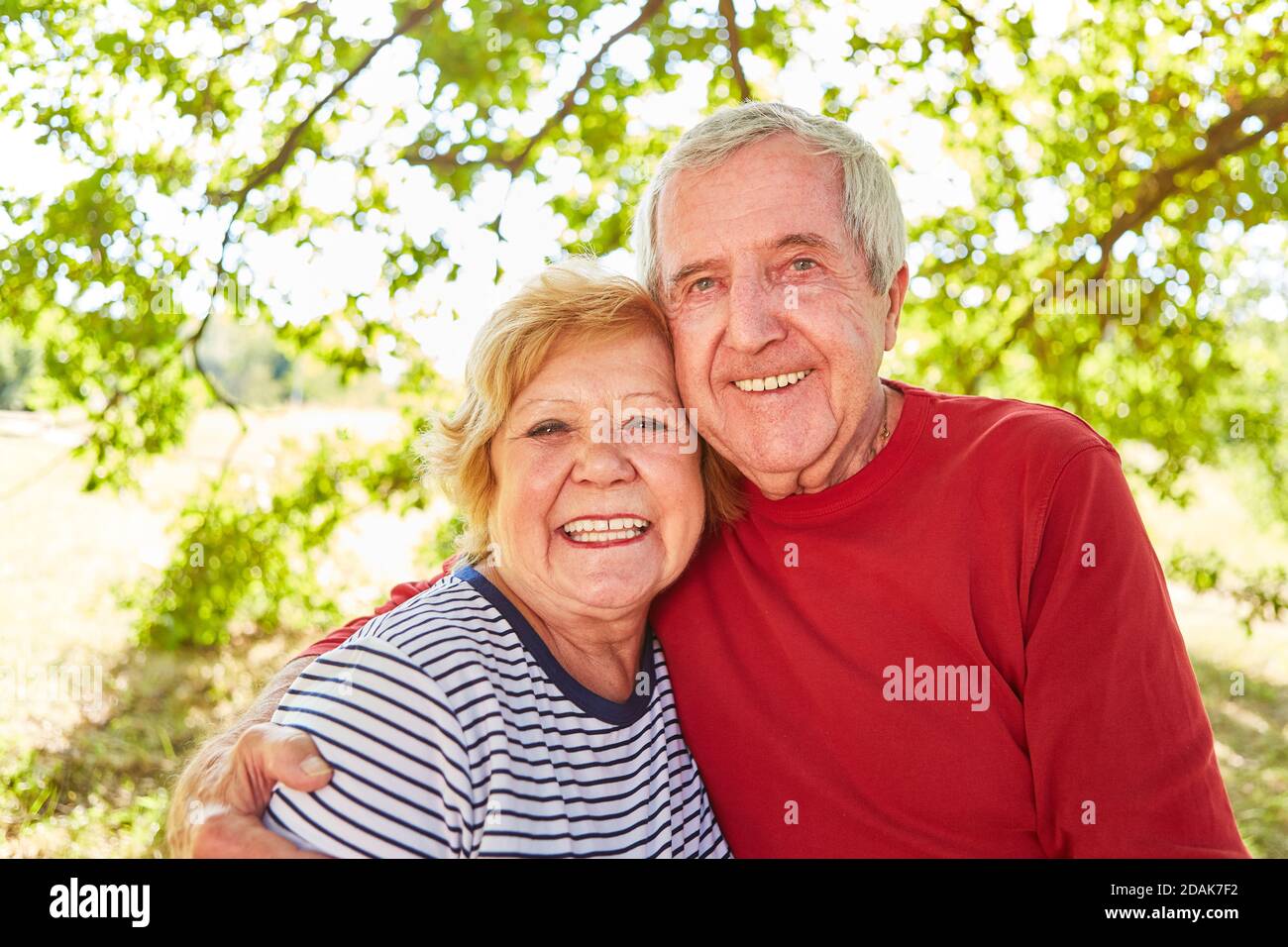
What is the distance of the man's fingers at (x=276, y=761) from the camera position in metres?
1.64

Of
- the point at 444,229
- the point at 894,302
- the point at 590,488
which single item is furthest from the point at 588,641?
the point at 444,229

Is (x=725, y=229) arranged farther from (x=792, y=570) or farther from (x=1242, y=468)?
(x=1242, y=468)

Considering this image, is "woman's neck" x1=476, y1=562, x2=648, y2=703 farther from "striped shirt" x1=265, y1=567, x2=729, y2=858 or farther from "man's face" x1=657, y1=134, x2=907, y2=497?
"man's face" x1=657, y1=134, x2=907, y2=497

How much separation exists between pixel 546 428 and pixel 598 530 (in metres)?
0.24

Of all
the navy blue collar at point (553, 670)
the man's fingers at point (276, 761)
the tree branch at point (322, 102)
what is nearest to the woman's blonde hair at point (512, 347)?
the navy blue collar at point (553, 670)

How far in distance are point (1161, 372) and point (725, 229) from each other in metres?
4.45

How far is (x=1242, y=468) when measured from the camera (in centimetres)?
1205

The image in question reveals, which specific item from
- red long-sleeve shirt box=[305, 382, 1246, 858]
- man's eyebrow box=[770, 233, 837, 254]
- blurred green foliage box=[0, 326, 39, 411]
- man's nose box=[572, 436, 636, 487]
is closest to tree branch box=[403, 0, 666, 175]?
blurred green foliage box=[0, 326, 39, 411]

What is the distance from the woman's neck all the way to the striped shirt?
6cm

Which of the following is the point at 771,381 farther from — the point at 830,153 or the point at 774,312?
the point at 830,153

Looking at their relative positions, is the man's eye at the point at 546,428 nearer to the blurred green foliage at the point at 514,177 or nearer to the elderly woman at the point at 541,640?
the elderly woman at the point at 541,640

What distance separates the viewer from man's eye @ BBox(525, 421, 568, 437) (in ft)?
6.81

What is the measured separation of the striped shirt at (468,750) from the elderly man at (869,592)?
15 centimetres
